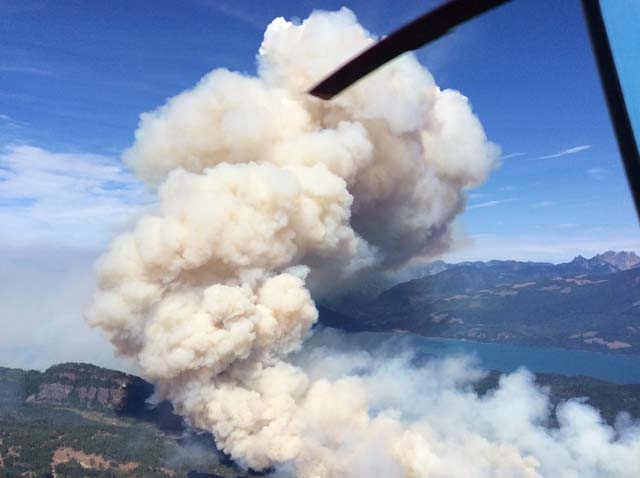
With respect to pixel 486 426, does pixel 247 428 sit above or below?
above

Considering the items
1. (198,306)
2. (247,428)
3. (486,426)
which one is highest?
(198,306)

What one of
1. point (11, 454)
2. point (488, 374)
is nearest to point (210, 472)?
point (11, 454)

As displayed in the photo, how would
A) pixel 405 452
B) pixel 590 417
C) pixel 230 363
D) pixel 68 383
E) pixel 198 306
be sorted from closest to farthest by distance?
Result: pixel 198 306
pixel 230 363
pixel 405 452
pixel 590 417
pixel 68 383

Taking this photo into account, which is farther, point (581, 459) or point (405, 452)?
point (581, 459)

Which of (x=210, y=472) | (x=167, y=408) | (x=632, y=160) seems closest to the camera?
(x=632, y=160)

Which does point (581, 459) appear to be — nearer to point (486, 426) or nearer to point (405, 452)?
point (486, 426)

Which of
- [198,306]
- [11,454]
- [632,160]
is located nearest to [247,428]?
[198,306]
